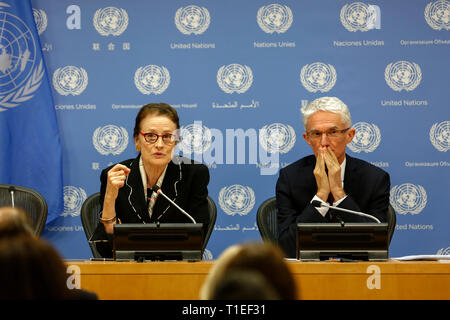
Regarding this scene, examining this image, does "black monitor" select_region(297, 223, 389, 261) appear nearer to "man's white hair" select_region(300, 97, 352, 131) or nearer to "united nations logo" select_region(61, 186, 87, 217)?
"man's white hair" select_region(300, 97, 352, 131)

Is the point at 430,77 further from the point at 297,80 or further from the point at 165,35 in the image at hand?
the point at 165,35

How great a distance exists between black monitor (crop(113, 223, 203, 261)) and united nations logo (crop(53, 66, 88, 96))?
91.6 inches

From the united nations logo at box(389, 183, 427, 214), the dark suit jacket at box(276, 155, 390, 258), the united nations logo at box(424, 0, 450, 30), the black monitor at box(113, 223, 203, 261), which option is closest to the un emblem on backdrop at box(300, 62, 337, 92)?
the united nations logo at box(424, 0, 450, 30)

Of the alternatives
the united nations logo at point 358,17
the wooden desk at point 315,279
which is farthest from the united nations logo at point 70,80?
the wooden desk at point 315,279

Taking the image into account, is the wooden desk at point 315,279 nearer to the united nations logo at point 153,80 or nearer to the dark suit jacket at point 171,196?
the dark suit jacket at point 171,196

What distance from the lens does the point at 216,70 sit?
424 cm

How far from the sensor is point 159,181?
3.04 m

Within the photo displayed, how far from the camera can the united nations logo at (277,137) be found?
13.6ft

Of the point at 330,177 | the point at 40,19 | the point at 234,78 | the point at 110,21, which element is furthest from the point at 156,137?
the point at 40,19

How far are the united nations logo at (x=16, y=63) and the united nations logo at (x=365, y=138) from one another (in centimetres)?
262

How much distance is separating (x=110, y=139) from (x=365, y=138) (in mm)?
2097

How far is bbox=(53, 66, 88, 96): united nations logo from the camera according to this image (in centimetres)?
427

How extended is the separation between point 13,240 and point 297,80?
3.64 meters
